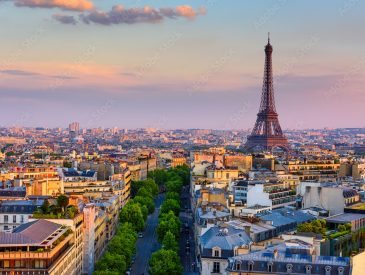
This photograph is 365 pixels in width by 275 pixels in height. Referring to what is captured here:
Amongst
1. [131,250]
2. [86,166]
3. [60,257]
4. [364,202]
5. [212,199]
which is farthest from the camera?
[86,166]

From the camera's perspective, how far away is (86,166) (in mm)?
139125

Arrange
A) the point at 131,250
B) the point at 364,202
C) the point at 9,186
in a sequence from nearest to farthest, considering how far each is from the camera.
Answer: the point at 131,250 → the point at 364,202 → the point at 9,186

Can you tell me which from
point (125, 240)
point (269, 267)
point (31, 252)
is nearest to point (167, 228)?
point (125, 240)

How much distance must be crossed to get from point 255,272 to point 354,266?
6850 millimetres

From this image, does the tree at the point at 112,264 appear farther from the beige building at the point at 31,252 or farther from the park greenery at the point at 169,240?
→ the beige building at the point at 31,252

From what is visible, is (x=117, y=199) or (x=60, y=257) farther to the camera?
(x=117, y=199)

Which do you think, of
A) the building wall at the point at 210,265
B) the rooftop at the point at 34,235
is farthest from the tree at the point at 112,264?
the building wall at the point at 210,265

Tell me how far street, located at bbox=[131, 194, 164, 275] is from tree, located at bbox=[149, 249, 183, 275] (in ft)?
31.0

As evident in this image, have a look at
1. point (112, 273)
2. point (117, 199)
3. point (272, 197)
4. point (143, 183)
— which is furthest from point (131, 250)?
point (143, 183)

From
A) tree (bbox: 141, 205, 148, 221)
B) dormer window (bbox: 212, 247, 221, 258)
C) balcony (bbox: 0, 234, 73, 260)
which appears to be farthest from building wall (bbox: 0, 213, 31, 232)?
tree (bbox: 141, 205, 148, 221)

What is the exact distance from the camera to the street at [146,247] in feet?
263

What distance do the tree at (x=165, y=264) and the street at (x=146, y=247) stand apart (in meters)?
9.43

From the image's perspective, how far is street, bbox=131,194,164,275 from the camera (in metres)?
80.1

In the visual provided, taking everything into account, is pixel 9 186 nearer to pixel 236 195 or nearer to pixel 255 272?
pixel 236 195
